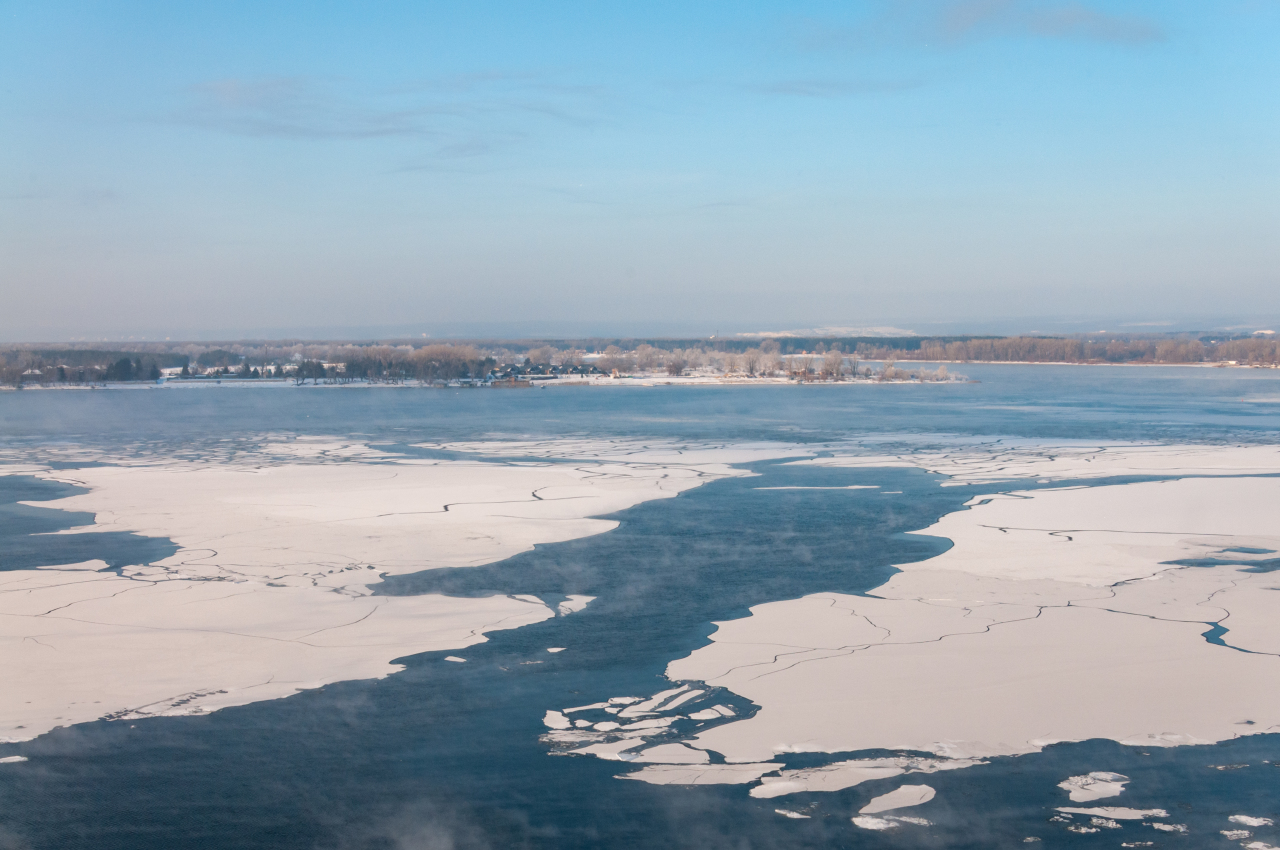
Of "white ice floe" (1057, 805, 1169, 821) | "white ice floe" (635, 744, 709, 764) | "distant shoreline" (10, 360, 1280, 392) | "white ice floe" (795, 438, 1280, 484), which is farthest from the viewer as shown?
"distant shoreline" (10, 360, 1280, 392)

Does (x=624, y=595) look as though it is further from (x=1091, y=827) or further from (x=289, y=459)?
(x=289, y=459)

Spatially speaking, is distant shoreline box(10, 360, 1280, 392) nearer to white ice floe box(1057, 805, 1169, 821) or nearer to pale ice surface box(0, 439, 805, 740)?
pale ice surface box(0, 439, 805, 740)

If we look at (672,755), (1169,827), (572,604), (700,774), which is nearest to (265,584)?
(572,604)

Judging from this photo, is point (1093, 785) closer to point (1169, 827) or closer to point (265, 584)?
point (1169, 827)

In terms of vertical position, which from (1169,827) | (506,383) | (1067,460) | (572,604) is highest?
(506,383)

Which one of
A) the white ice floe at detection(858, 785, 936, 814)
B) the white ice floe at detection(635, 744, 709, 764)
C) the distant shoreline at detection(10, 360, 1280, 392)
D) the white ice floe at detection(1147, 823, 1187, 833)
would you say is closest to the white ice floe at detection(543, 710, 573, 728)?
the white ice floe at detection(635, 744, 709, 764)

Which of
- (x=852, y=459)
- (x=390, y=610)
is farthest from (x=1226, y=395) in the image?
(x=390, y=610)

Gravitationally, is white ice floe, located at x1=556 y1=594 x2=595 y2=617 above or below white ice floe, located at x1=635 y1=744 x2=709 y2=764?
above
